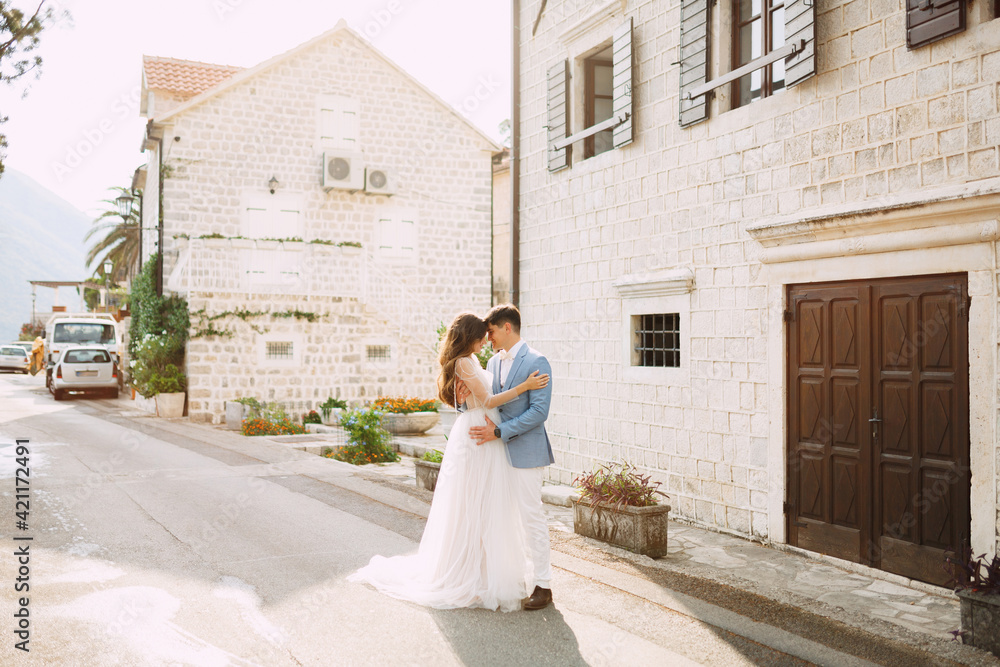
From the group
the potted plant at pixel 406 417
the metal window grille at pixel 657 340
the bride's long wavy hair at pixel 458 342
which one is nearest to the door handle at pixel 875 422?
the metal window grille at pixel 657 340

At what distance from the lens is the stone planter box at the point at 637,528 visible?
644 centimetres

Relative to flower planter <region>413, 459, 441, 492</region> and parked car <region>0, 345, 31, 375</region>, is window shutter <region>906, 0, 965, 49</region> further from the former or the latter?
parked car <region>0, 345, 31, 375</region>

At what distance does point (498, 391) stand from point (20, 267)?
23032 centimetres

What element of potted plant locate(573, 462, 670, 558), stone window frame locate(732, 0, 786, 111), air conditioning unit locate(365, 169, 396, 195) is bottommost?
potted plant locate(573, 462, 670, 558)

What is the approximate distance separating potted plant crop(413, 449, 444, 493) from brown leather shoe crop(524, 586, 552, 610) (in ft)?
14.6

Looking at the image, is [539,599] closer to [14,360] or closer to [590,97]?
[590,97]

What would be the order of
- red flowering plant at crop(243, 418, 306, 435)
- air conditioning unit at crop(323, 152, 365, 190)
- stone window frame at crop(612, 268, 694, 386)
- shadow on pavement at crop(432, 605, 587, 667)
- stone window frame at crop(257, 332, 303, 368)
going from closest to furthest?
shadow on pavement at crop(432, 605, 587, 667)
stone window frame at crop(612, 268, 694, 386)
red flowering plant at crop(243, 418, 306, 435)
stone window frame at crop(257, 332, 303, 368)
air conditioning unit at crop(323, 152, 365, 190)

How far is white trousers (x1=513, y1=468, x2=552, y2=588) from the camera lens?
5062 millimetres

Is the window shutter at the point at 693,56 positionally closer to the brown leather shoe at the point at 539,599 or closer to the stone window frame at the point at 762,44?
the stone window frame at the point at 762,44

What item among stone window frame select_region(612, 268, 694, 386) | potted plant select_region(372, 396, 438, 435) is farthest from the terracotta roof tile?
stone window frame select_region(612, 268, 694, 386)

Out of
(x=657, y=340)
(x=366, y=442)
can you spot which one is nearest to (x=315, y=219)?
(x=366, y=442)

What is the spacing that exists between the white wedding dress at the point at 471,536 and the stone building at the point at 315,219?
1414 centimetres

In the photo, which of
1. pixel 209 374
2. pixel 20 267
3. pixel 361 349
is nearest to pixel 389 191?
pixel 361 349

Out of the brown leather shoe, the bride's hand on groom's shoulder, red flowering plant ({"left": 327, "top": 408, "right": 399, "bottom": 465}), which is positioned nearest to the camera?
the brown leather shoe
